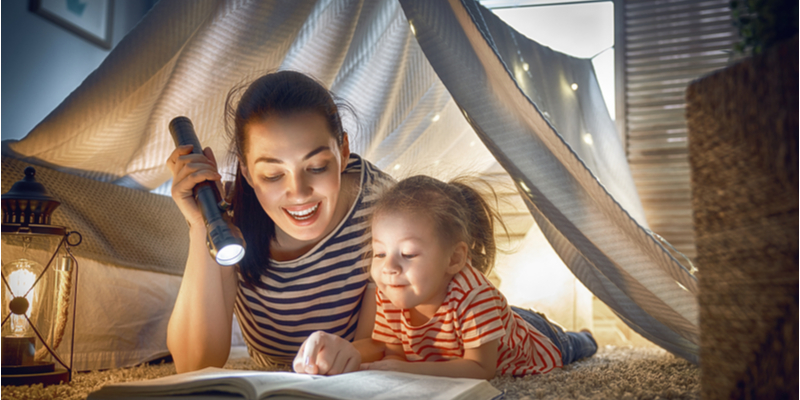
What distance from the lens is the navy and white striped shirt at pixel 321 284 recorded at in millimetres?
1174

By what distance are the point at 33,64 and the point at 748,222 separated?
6.86 ft

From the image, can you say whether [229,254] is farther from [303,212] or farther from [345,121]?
[345,121]

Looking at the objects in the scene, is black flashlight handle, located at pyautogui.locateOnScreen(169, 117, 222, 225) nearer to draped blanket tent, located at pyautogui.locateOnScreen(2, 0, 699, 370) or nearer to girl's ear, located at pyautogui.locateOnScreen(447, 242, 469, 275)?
draped blanket tent, located at pyautogui.locateOnScreen(2, 0, 699, 370)

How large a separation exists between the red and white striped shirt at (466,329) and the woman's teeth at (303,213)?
0.74 feet

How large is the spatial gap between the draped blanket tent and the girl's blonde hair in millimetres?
116

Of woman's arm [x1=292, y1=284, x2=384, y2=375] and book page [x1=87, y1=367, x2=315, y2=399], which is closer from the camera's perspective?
book page [x1=87, y1=367, x2=315, y2=399]

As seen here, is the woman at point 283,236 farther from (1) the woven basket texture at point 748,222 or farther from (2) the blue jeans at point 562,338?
(1) the woven basket texture at point 748,222

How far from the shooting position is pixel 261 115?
1.05 m

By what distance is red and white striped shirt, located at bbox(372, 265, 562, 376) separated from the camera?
3.21 feet

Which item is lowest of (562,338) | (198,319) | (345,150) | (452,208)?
(562,338)

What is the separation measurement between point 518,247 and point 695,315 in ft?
3.26

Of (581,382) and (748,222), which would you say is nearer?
(748,222)

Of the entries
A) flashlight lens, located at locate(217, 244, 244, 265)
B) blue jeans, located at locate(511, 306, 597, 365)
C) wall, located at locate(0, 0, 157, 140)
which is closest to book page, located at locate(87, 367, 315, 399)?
flashlight lens, located at locate(217, 244, 244, 265)

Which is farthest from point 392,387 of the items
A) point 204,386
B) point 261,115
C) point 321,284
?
point 261,115
